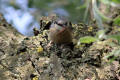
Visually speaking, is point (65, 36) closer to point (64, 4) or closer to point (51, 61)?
→ point (51, 61)

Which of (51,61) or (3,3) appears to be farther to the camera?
(3,3)

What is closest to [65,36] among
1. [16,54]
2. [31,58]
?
[31,58]

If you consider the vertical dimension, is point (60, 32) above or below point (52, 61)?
above

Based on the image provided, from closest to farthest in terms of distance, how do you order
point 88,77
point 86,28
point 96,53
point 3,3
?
1. point 88,77
2. point 96,53
3. point 86,28
4. point 3,3

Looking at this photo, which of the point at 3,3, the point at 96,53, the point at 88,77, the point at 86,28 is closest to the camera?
the point at 88,77

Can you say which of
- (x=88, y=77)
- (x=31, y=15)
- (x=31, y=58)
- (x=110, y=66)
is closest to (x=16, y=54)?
(x=31, y=58)

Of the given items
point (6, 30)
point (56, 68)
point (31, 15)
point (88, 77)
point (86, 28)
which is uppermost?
point (31, 15)

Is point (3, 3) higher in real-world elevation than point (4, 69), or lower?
higher
